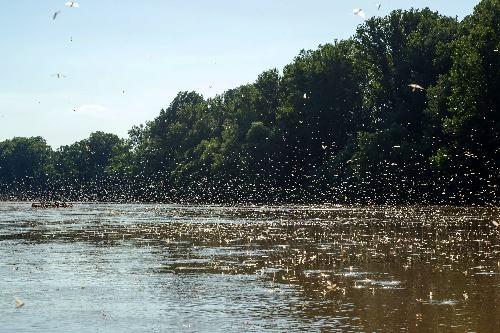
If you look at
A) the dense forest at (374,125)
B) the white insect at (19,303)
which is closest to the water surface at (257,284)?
the white insect at (19,303)

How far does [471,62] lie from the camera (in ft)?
251

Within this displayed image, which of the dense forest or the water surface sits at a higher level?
the dense forest

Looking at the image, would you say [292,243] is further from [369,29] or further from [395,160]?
[369,29]

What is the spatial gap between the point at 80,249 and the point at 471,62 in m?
56.1

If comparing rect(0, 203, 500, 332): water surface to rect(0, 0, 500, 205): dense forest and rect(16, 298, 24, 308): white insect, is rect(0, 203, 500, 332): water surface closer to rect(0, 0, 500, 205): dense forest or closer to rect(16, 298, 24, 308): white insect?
rect(16, 298, 24, 308): white insect

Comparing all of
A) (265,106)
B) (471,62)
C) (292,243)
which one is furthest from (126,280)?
(265,106)

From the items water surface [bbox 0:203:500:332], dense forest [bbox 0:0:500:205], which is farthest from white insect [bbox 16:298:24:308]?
dense forest [bbox 0:0:500:205]

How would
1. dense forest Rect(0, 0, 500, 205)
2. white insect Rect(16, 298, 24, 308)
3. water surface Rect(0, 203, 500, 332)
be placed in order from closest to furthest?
water surface Rect(0, 203, 500, 332) < white insect Rect(16, 298, 24, 308) < dense forest Rect(0, 0, 500, 205)

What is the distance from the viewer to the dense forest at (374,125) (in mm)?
76438

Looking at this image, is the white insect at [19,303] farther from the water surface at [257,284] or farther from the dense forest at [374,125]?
the dense forest at [374,125]

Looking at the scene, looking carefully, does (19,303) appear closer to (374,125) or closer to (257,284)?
(257,284)

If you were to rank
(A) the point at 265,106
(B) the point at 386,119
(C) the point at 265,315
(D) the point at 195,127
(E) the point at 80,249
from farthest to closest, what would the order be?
1. (D) the point at 195,127
2. (A) the point at 265,106
3. (B) the point at 386,119
4. (E) the point at 80,249
5. (C) the point at 265,315

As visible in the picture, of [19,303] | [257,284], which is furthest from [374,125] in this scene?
[19,303]

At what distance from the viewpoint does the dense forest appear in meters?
76.4
